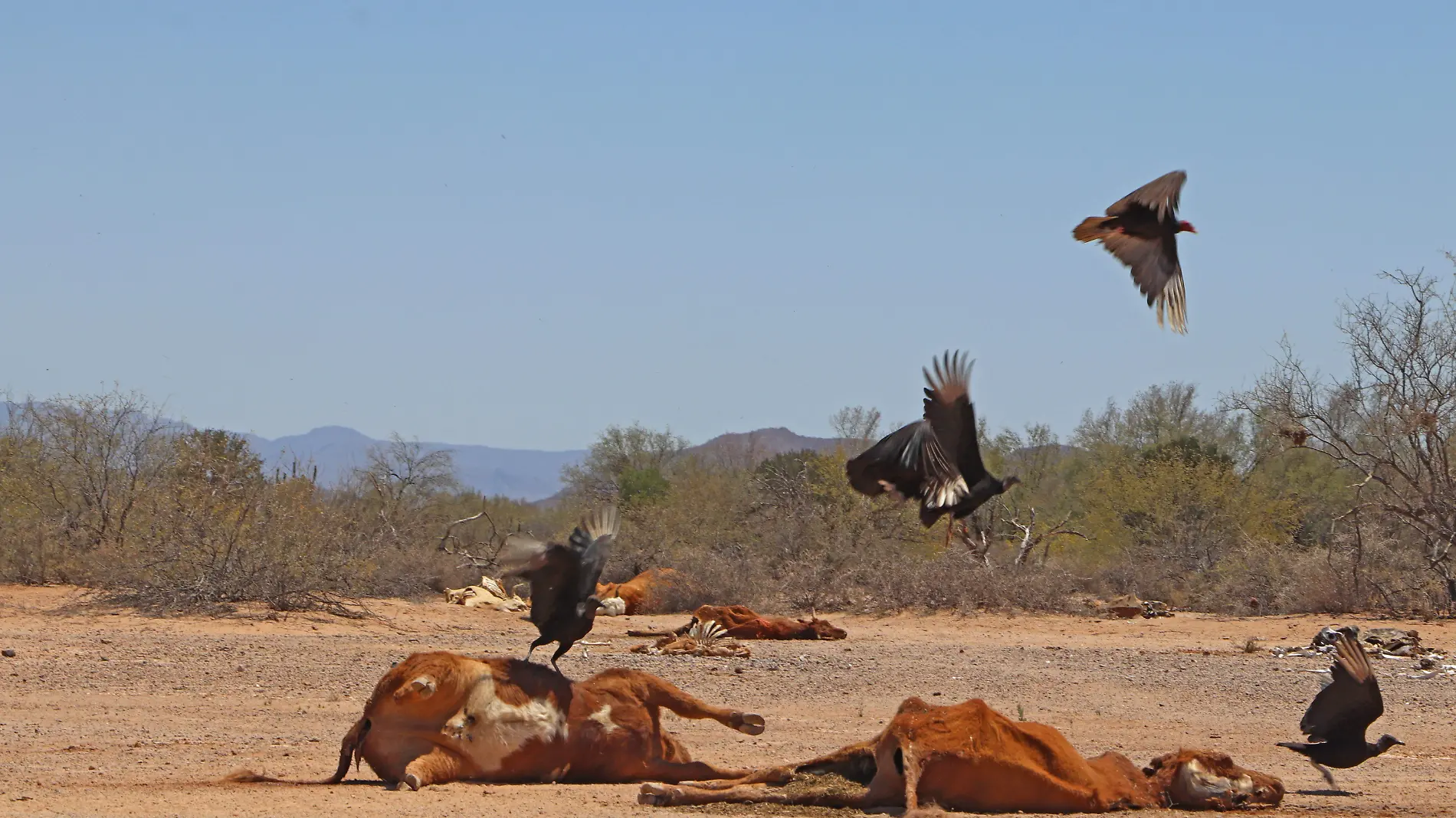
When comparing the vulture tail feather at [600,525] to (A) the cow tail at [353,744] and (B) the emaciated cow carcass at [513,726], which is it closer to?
(B) the emaciated cow carcass at [513,726]

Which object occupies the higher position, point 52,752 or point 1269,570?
point 1269,570

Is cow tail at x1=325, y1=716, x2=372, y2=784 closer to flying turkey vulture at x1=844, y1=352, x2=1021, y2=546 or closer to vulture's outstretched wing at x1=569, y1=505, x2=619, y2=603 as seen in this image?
vulture's outstretched wing at x1=569, y1=505, x2=619, y2=603

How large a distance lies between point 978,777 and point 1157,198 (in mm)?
4493

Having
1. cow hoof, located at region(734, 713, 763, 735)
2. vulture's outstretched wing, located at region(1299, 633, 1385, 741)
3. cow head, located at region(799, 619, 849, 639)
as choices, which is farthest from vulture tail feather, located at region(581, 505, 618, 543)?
cow head, located at region(799, 619, 849, 639)

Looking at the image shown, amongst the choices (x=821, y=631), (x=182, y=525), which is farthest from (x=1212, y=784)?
(x=182, y=525)

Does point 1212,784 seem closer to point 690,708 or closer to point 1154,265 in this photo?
point 690,708

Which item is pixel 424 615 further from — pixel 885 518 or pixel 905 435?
pixel 905 435

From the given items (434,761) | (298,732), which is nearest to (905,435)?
(434,761)

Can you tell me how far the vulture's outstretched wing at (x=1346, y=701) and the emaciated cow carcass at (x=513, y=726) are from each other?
331 cm

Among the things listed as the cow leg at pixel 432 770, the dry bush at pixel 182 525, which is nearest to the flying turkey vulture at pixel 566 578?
the cow leg at pixel 432 770

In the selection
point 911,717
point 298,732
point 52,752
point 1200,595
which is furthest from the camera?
point 1200,595

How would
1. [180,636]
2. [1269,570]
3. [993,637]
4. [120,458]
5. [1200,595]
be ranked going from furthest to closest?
[120,458] < [1200,595] < [1269,570] < [993,637] < [180,636]

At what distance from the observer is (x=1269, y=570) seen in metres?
23.1

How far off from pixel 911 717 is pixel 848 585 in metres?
16.9
